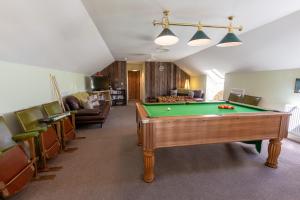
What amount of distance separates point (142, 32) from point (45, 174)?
3.38 metres

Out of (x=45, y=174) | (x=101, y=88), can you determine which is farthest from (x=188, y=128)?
(x=101, y=88)

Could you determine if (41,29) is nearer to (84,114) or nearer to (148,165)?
(84,114)

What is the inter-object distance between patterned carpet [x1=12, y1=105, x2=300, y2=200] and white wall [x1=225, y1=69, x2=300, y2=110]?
1.25 meters

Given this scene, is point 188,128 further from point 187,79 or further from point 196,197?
point 187,79

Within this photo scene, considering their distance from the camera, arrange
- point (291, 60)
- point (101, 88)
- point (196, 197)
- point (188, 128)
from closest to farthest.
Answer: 1. point (196, 197)
2. point (188, 128)
3. point (291, 60)
4. point (101, 88)

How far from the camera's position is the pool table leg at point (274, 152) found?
2385 mm

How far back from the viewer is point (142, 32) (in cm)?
370

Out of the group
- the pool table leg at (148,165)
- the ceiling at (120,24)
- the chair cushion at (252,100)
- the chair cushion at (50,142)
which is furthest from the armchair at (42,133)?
the chair cushion at (252,100)

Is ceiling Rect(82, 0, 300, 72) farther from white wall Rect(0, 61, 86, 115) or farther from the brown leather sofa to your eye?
the brown leather sofa

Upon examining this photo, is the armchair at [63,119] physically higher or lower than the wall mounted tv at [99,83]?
lower

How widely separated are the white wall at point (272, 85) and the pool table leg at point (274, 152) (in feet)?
6.89

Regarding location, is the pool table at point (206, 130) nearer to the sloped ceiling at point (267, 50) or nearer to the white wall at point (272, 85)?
the sloped ceiling at point (267, 50)

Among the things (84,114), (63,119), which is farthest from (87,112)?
(63,119)

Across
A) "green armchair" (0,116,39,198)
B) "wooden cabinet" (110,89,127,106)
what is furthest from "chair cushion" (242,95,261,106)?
"wooden cabinet" (110,89,127,106)
